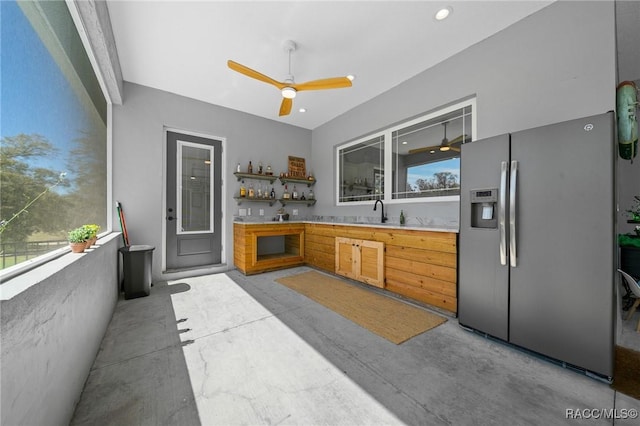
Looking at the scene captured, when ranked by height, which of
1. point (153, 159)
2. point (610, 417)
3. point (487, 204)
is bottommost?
point (610, 417)

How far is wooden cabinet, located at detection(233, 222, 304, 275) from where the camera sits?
408 centimetres

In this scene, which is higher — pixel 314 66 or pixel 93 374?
pixel 314 66

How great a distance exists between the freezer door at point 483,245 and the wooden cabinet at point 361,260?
1.07 meters

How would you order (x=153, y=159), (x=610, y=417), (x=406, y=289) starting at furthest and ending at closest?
1. (x=153, y=159)
2. (x=406, y=289)
3. (x=610, y=417)

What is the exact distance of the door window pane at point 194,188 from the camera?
4125 millimetres

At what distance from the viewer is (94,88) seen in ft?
8.94

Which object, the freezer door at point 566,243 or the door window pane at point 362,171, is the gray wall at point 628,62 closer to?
the freezer door at point 566,243

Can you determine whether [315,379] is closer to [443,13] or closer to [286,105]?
[286,105]

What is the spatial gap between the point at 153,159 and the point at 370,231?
3.60 m

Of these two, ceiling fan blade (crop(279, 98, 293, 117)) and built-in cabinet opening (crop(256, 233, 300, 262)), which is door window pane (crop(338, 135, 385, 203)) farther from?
ceiling fan blade (crop(279, 98, 293, 117))

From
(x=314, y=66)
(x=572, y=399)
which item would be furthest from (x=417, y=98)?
(x=572, y=399)

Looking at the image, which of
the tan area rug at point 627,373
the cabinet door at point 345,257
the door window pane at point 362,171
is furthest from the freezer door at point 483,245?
the door window pane at point 362,171

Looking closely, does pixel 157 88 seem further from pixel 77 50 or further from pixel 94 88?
pixel 77 50

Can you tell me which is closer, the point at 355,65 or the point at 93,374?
the point at 93,374
